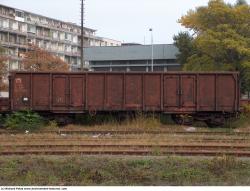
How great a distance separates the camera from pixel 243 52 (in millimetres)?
37531

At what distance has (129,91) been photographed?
78.0 ft

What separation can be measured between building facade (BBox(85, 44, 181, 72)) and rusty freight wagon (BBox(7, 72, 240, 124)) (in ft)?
215

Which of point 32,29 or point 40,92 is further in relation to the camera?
point 32,29

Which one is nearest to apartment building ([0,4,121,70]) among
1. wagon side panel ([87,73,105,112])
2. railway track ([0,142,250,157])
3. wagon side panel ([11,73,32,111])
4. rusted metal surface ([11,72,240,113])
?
wagon side panel ([11,73,32,111])

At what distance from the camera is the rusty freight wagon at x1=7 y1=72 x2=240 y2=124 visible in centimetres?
2352

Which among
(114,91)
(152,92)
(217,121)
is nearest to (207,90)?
(217,121)

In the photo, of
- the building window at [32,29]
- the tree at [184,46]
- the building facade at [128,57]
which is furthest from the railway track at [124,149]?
the building window at [32,29]

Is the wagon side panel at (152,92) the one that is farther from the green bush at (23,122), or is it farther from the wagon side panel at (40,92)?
the green bush at (23,122)

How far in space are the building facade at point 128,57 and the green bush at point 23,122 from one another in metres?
68.0

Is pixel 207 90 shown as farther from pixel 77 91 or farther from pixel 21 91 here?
pixel 21 91

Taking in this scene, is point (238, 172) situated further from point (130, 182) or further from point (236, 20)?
point (236, 20)

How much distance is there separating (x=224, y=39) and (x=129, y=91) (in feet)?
54.4

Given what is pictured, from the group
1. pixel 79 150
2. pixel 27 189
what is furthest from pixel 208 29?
pixel 27 189

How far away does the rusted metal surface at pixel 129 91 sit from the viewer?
23.5 m
